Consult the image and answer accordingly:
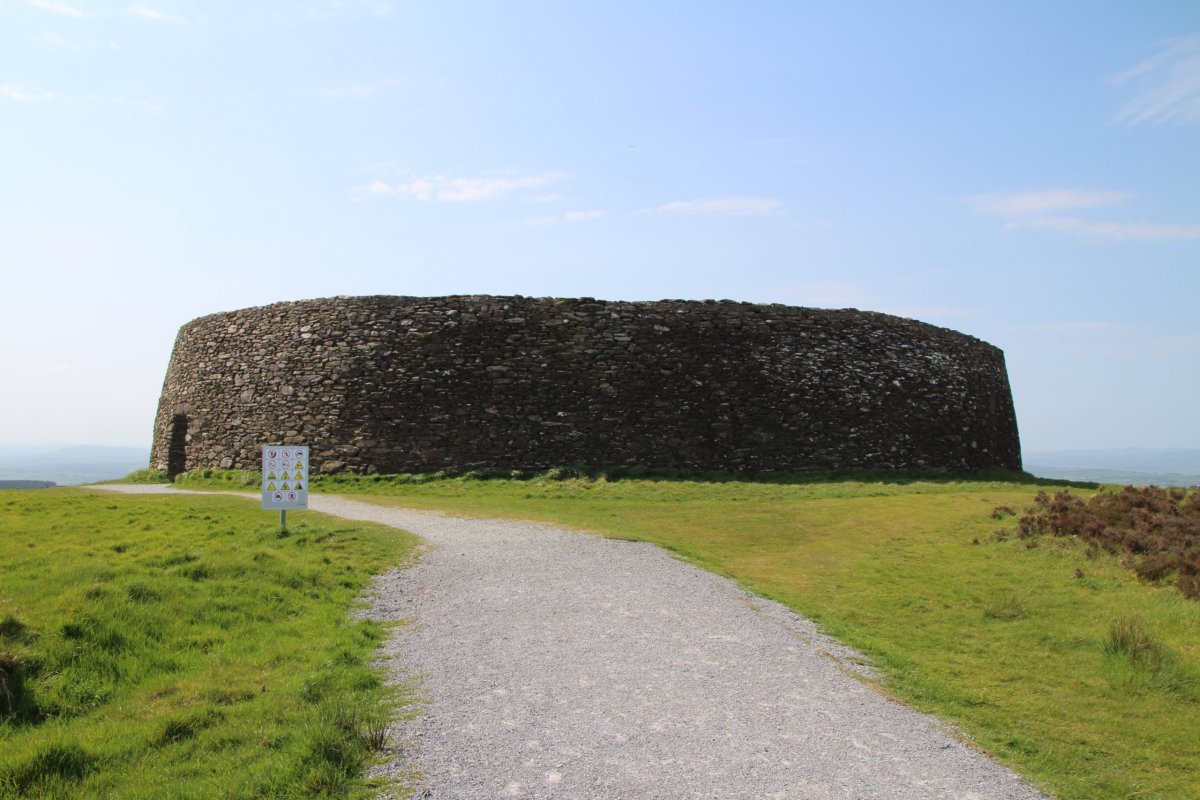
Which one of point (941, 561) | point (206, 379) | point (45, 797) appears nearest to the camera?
point (45, 797)

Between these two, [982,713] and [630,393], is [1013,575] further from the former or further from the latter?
[630,393]

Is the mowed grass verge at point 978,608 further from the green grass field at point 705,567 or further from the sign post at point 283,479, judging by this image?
the sign post at point 283,479

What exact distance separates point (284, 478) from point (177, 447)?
55.8 ft

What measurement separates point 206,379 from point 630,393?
48.2 ft

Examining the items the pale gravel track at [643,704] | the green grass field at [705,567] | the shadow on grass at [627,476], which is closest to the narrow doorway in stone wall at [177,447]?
the shadow on grass at [627,476]

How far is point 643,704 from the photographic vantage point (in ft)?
20.7

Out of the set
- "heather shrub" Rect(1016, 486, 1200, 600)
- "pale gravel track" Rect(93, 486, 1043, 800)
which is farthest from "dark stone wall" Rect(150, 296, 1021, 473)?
"pale gravel track" Rect(93, 486, 1043, 800)

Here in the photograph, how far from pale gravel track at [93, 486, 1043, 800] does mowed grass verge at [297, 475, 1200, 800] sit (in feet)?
2.47

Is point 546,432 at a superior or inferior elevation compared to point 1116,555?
superior

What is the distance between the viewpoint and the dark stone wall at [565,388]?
80.0 feet

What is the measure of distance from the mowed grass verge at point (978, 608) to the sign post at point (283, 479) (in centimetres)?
492

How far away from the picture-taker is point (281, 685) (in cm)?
674

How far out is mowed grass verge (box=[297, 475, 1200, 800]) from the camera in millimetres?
6648

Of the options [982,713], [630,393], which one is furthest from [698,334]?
[982,713]
